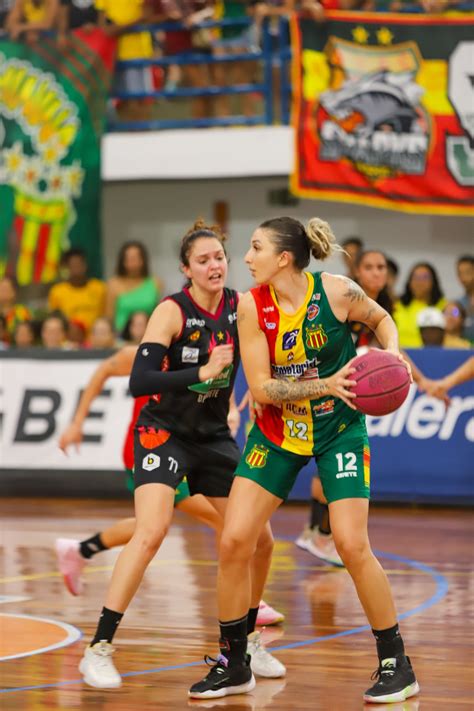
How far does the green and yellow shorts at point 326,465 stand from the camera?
6.12 meters

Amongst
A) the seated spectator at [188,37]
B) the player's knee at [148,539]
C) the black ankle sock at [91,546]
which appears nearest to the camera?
the player's knee at [148,539]

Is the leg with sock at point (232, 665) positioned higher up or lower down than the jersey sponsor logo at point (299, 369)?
lower down

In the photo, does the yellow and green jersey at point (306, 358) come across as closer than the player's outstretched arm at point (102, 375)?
Yes

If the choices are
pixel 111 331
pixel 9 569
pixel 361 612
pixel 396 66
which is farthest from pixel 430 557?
pixel 396 66

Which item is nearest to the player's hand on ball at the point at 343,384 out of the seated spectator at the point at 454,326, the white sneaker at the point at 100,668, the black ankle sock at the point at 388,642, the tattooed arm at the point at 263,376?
the tattooed arm at the point at 263,376

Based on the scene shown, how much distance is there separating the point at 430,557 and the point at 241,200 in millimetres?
8558

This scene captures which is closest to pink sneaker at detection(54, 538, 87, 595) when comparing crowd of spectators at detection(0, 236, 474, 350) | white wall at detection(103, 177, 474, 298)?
crowd of spectators at detection(0, 236, 474, 350)

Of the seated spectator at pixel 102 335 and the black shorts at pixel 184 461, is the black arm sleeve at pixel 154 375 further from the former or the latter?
the seated spectator at pixel 102 335

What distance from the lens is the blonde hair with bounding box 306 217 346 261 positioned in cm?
626

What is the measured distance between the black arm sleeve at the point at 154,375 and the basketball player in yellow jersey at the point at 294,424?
0.39 metres

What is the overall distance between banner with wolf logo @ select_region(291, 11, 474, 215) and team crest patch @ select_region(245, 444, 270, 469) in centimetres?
988

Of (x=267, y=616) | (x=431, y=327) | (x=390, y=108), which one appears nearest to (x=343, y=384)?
(x=267, y=616)

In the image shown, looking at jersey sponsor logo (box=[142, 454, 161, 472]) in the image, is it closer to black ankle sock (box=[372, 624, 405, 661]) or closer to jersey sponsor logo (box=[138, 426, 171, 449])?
jersey sponsor logo (box=[138, 426, 171, 449])

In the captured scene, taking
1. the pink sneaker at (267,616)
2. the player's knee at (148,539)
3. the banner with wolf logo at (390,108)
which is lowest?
the pink sneaker at (267,616)
